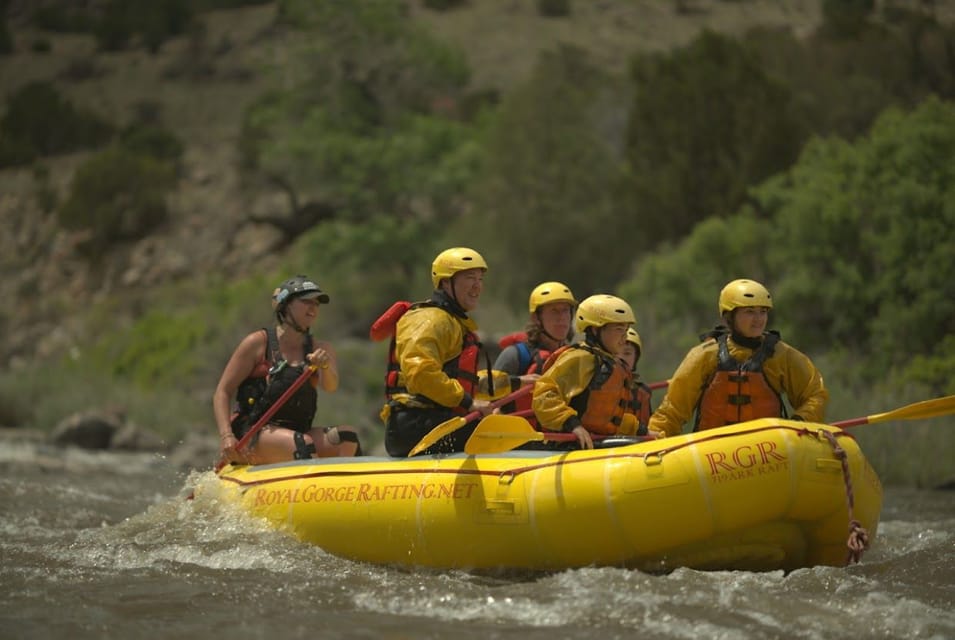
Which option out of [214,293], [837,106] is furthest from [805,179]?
[214,293]

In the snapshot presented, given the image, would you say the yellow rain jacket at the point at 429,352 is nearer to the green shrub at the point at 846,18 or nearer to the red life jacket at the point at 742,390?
the red life jacket at the point at 742,390

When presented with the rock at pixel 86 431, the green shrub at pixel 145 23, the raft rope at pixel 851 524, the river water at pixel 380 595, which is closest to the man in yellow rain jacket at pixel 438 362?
the river water at pixel 380 595

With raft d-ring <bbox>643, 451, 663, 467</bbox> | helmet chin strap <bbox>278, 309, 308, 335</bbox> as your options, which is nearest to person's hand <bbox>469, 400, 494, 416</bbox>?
raft d-ring <bbox>643, 451, 663, 467</bbox>

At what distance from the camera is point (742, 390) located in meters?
7.46

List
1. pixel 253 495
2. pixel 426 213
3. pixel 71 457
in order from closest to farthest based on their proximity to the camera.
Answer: pixel 253 495
pixel 71 457
pixel 426 213

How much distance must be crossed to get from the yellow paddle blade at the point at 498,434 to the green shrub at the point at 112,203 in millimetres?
34400

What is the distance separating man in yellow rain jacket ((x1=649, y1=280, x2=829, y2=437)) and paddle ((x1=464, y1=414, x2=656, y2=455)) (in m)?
0.58

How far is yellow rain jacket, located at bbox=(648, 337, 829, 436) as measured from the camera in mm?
7445

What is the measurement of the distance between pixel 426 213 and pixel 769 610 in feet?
97.2

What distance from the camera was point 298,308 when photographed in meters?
8.58

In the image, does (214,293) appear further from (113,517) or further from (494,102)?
(113,517)

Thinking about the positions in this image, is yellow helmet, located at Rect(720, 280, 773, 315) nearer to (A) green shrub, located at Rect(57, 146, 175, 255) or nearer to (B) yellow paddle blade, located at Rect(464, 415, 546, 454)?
(B) yellow paddle blade, located at Rect(464, 415, 546, 454)

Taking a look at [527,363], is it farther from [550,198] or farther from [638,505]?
[550,198]

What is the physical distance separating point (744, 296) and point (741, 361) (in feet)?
1.20
